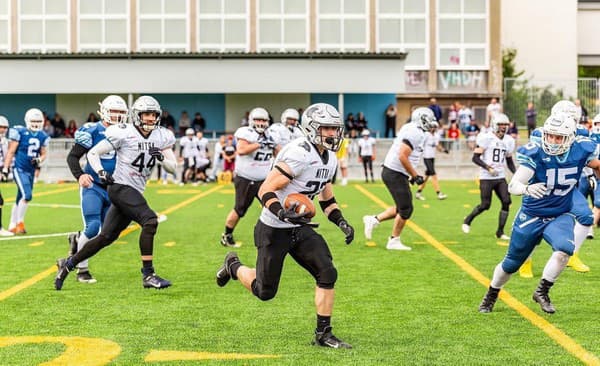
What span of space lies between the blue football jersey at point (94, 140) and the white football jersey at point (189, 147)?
19994mm

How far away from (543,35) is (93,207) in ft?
157

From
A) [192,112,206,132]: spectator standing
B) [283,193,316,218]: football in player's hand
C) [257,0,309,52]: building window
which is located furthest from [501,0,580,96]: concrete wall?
[283,193,316,218]: football in player's hand

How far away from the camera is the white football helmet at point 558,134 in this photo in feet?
23.4

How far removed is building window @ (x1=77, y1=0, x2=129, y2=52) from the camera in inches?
1752

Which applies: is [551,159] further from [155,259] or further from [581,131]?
[155,259]

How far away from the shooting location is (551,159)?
23.9ft

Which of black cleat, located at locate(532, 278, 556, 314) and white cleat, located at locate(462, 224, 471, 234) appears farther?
white cleat, located at locate(462, 224, 471, 234)

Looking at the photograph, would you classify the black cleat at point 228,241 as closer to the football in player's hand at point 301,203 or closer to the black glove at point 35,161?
the black glove at point 35,161

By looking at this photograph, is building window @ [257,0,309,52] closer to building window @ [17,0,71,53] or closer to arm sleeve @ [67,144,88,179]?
building window @ [17,0,71,53]

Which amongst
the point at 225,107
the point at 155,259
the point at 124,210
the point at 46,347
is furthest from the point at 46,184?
the point at 46,347

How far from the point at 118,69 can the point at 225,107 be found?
19.3ft

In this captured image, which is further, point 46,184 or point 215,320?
point 46,184

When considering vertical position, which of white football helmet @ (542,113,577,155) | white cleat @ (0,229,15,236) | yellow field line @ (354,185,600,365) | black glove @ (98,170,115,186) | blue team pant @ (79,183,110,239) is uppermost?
white football helmet @ (542,113,577,155)

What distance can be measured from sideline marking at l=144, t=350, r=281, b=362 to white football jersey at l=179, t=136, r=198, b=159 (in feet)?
77.7
